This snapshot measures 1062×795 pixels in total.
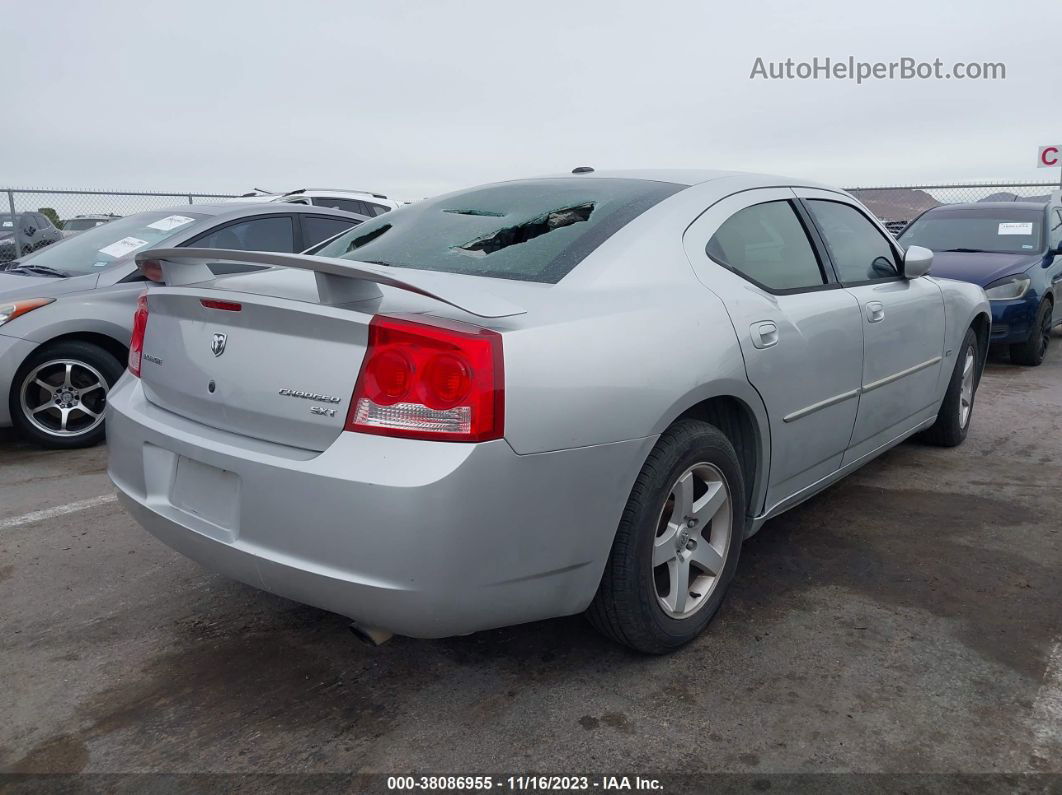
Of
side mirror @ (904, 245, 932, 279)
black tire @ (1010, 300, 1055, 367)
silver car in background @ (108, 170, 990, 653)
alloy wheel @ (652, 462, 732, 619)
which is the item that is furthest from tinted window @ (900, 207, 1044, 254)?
alloy wheel @ (652, 462, 732, 619)

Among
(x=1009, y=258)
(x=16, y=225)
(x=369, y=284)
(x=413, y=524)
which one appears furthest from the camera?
(x=16, y=225)

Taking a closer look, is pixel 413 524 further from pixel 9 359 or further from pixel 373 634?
pixel 9 359

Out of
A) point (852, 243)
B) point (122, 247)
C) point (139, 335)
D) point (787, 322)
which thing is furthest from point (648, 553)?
point (122, 247)

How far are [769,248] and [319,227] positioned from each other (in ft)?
14.0

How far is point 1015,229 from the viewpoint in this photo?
29.4 feet

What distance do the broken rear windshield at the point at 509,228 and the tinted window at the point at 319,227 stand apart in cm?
313

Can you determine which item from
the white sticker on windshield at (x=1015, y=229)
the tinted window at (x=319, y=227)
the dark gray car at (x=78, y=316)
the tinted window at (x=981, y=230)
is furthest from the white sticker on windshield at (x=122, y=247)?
the white sticker on windshield at (x=1015, y=229)

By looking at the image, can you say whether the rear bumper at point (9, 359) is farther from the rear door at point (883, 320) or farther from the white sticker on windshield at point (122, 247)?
the rear door at point (883, 320)

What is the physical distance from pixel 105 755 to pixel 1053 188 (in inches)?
616

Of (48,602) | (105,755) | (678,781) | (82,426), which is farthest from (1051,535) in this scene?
(82,426)

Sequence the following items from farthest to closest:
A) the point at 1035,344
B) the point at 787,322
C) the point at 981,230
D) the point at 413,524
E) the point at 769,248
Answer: the point at 981,230 → the point at 1035,344 → the point at 769,248 → the point at 787,322 → the point at 413,524

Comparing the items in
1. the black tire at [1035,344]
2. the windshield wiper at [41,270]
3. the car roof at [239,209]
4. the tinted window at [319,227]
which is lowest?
the black tire at [1035,344]

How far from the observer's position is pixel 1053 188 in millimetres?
14000

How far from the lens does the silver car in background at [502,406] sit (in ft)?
6.89
